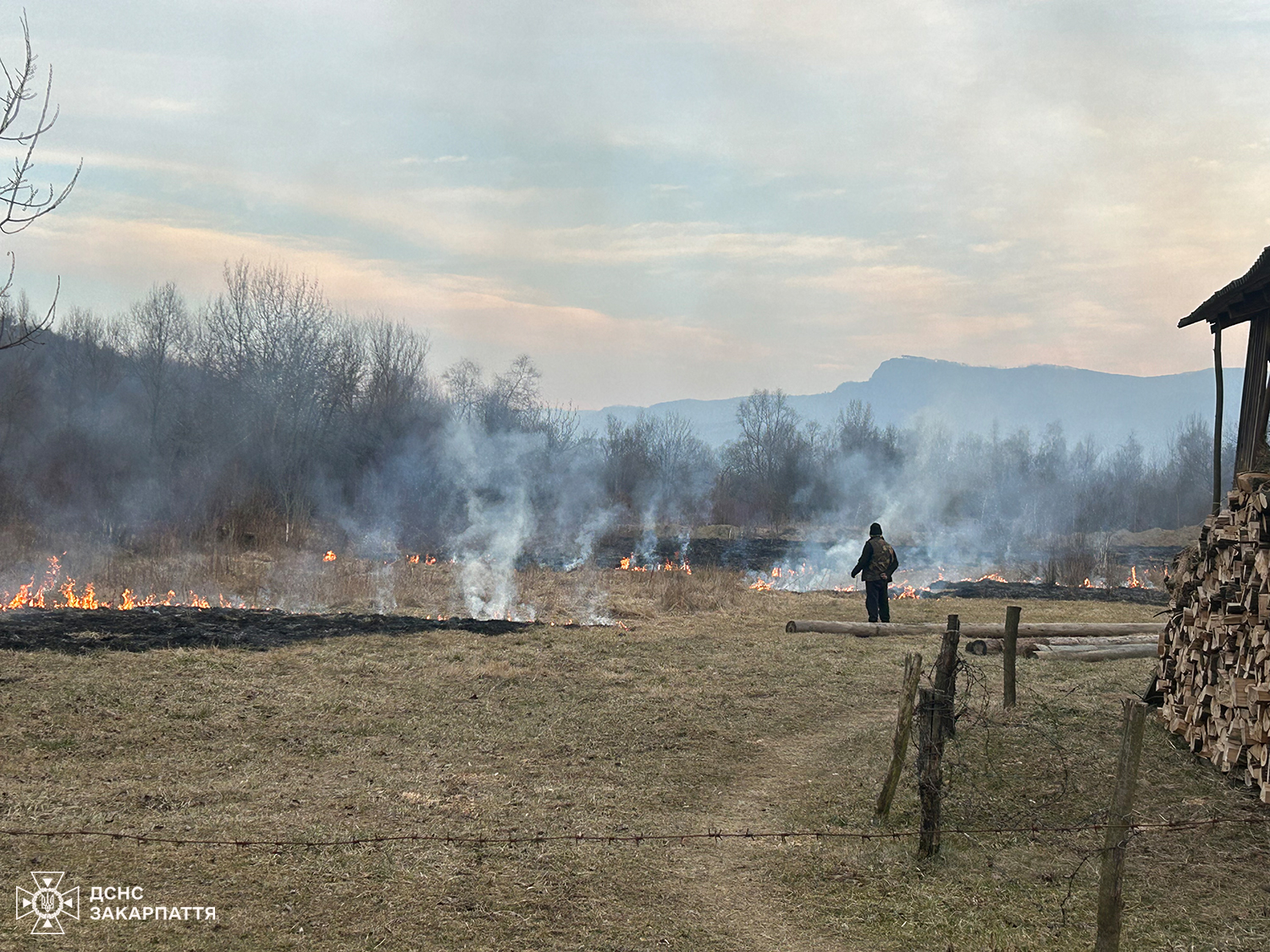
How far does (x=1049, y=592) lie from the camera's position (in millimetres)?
22094

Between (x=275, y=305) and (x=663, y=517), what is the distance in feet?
75.9

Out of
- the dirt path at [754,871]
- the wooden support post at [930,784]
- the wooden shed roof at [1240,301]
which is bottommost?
the dirt path at [754,871]

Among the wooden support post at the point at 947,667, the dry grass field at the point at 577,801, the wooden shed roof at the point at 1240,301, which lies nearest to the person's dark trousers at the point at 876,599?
the dry grass field at the point at 577,801

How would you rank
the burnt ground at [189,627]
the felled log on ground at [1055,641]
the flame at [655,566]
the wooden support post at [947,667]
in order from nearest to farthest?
the wooden support post at [947,667], the burnt ground at [189,627], the felled log on ground at [1055,641], the flame at [655,566]

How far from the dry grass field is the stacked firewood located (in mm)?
327

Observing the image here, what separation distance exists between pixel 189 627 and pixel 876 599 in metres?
11.6

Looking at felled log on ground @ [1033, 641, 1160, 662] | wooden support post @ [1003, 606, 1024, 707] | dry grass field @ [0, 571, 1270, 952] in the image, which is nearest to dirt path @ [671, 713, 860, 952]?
dry grass field @ [0, 571, 1270, 952]

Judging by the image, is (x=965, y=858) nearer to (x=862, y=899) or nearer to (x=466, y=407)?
(x=862, y=899)

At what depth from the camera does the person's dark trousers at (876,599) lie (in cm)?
1631

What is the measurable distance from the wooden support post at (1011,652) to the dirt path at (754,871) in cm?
238

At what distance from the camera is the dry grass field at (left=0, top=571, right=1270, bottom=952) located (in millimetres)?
5203

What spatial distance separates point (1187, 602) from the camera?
882 cm

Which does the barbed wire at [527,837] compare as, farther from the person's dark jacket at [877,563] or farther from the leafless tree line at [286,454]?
the leafless tree line at [286,454]

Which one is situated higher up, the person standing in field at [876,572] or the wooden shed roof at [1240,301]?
the wooden shed roof at [1240,301]
